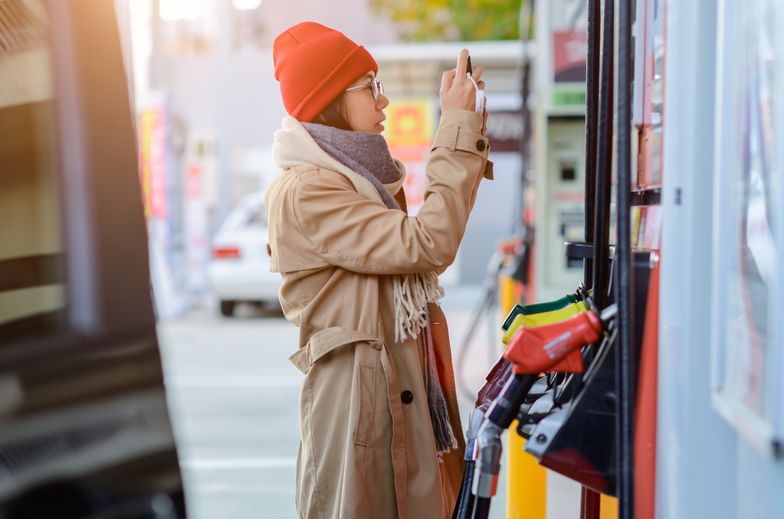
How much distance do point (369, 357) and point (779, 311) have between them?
3.56ft

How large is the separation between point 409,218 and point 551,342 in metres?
0.55

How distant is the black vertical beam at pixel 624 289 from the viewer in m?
1.62

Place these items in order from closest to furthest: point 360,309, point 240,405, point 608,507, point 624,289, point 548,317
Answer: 1. point 624,289
2. point 548,317
3. point 608,507
4. point 360,309
5. point 240,405

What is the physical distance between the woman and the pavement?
0.33 metres


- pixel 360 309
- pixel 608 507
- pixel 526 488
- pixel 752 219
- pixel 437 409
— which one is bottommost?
pixel 526 488

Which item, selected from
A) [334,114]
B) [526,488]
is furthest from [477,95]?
[526,488]

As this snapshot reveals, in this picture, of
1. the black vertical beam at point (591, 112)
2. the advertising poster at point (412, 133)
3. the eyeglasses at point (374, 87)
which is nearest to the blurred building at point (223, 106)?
the advertising poster at point (412, 133)

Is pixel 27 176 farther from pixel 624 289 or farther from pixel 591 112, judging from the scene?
pixel 591 112

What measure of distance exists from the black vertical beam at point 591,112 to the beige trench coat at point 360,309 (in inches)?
8.7

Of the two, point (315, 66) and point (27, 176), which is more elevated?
point (315, 66)

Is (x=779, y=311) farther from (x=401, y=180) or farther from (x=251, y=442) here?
(x=251, y=442)

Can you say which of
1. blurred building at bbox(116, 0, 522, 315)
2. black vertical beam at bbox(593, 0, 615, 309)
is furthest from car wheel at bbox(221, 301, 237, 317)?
black vertical beam at bbox(593, 0, 615, 309)

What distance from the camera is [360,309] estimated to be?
7.47 feet

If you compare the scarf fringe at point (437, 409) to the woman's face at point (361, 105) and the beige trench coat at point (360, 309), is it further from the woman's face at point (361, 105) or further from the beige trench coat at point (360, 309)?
the woman's face at point (361, 105)
